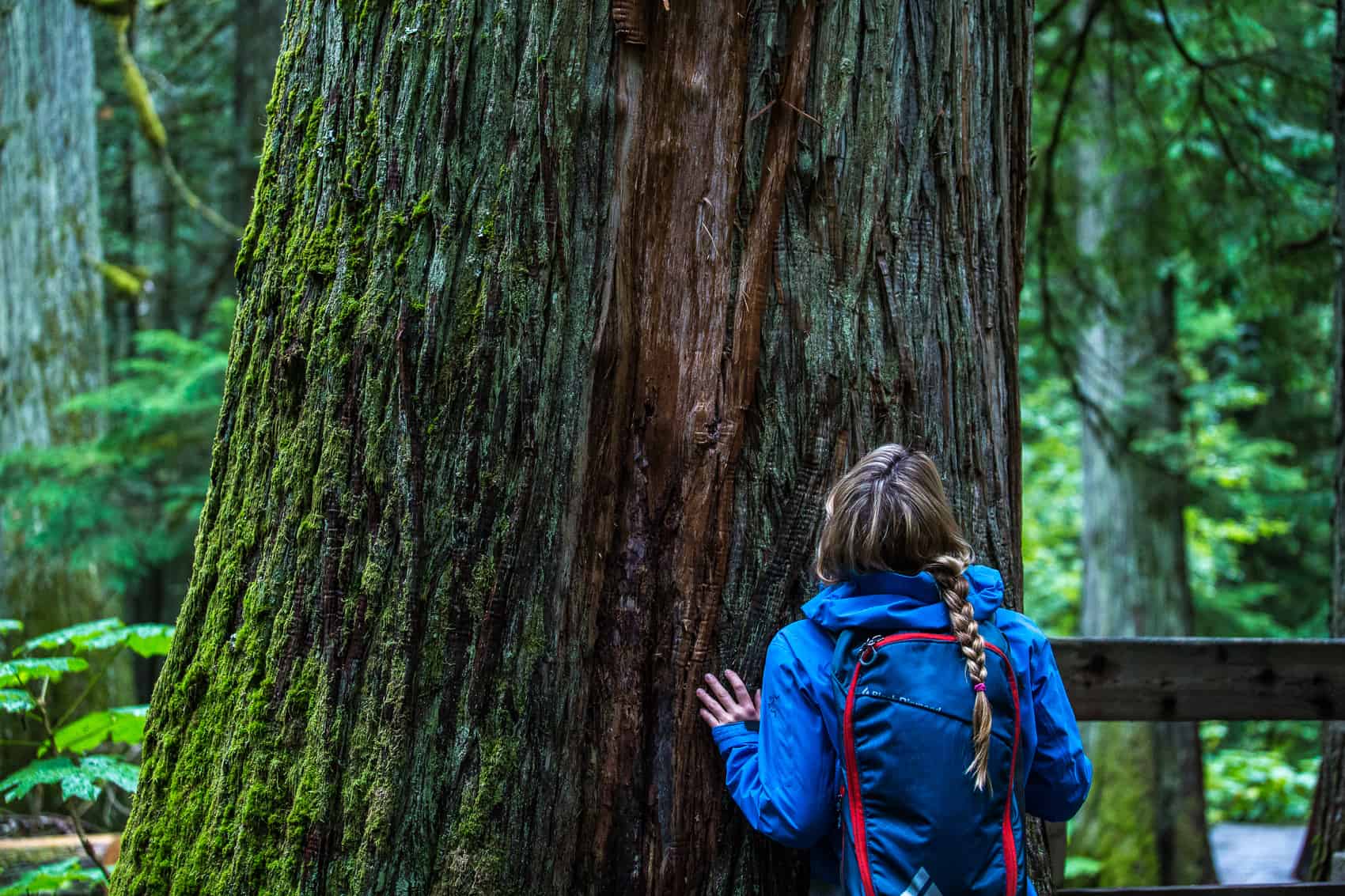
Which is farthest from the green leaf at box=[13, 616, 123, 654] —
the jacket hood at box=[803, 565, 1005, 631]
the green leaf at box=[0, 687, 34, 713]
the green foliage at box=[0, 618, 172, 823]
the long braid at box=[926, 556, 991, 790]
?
the long braid at box=[926, 556, 991, 790]

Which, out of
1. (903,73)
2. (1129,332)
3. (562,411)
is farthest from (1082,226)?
(562,411)

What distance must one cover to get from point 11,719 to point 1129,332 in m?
11.1

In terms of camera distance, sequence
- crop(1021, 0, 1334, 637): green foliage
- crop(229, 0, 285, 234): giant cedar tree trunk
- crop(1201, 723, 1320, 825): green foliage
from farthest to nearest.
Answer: crop(1201, 723, 1320, 825): green foliage, crop(229, 0, 285, 234): giant cedar tree trunk, crop(1021, 0, 1334, 637): green foliage

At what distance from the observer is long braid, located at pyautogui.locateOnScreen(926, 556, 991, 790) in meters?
2.16

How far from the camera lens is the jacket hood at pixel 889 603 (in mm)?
2238

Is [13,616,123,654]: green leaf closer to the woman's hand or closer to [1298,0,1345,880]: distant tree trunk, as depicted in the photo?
the woman's hand

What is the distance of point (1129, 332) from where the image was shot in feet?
38.3

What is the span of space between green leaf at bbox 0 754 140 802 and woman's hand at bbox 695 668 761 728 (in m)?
1.60

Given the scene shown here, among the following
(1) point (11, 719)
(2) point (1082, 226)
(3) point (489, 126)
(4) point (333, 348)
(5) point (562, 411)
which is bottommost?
(1) point (11, 719)

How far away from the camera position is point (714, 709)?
2.45 metres

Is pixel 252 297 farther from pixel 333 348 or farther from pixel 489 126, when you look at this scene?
pixel 489 126

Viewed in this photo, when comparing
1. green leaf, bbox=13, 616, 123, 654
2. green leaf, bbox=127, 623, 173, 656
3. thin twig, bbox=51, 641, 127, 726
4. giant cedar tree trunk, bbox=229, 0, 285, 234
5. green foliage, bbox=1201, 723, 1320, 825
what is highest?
giant cedar tree trunk, bbox=229, 0, 285, 234

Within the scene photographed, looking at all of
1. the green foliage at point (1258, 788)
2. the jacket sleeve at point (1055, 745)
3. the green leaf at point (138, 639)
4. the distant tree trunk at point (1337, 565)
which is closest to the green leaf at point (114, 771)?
the green leaf at point (138, 639)

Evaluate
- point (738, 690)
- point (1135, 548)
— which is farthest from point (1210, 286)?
point (738, 690)
